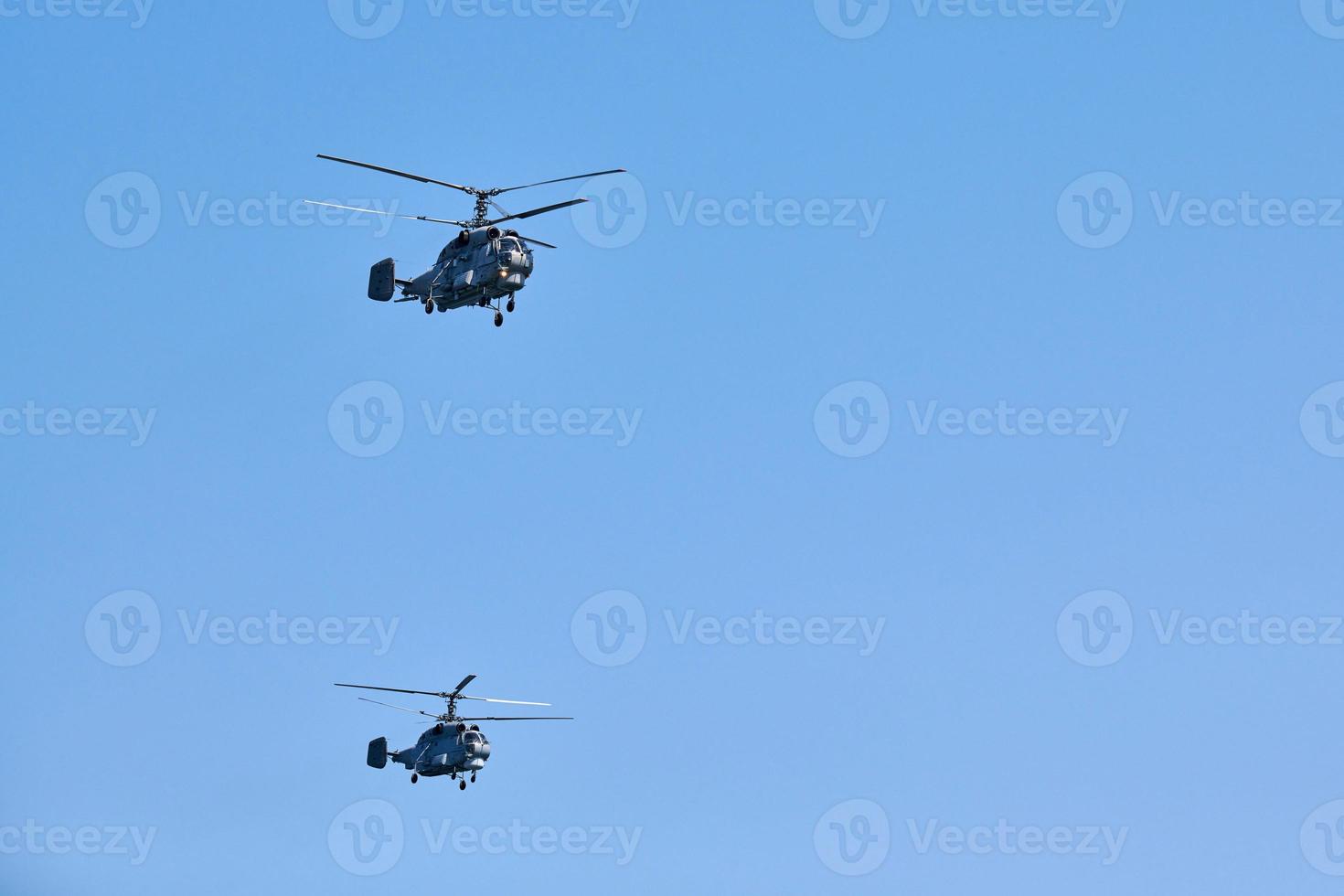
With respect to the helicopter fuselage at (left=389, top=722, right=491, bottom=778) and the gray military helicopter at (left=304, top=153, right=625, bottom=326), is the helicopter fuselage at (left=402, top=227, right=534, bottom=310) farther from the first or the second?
the helicopter fuselage at (left=389, top=722, right=491, bottom=778)

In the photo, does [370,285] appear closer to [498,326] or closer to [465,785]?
[498,326]

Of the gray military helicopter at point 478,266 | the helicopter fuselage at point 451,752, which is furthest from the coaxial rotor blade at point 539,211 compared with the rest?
the helicopter fuselage at point 451,752

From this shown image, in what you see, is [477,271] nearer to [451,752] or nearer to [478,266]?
[478,266]

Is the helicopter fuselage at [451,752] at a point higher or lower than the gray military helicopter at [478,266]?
lower

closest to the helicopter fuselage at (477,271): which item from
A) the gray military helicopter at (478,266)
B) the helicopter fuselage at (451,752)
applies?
the gray military helicopter at (478,266)

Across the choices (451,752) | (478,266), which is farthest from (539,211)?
(451,752)

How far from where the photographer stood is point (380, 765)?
11594 centimetres

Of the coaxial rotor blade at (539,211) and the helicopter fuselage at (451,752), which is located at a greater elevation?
the coaxial rotor blade at (539,211)

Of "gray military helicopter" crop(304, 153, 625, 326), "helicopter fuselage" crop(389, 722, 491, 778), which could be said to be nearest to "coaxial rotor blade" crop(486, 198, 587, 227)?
"gray military helicopter" crop(304, 153, 625, 326)

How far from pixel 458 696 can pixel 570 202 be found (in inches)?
1438

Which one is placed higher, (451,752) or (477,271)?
(477,271)

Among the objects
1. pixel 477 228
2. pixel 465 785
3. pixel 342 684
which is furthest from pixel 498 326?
pixel 465 785

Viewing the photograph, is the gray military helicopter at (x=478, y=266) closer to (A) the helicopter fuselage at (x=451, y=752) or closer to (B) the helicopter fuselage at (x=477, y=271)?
(B) the helicopter fuselage at (x=477, y=271)

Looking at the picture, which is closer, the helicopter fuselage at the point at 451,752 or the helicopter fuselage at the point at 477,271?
the helicopter fuselage at the point at 477,271
